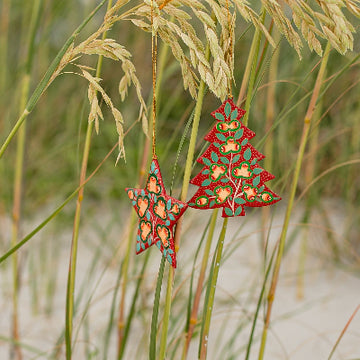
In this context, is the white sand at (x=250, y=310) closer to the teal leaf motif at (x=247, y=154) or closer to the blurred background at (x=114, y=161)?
the blurred background at (x=114, y=161)

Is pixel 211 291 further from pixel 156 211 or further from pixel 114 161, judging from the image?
pixel 114 161

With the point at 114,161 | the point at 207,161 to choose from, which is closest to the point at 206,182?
the point at 207,161

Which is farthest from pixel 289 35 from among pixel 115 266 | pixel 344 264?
pixel 115 266

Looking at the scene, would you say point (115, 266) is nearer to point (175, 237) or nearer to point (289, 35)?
point (175, 237)

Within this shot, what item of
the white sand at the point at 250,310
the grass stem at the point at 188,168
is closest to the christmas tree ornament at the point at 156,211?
the grass stem at the point at 188,168

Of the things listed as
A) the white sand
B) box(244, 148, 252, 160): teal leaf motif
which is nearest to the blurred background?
the white sand

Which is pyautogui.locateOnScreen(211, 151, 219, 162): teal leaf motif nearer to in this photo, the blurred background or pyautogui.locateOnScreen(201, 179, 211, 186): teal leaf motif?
pyautogui.locateOnScreen(201, 179, 211, 186): teal leaf motif
